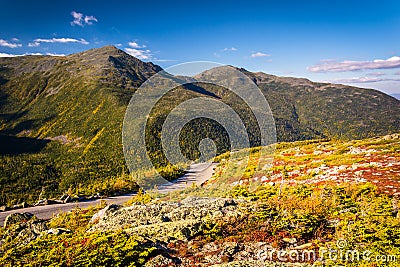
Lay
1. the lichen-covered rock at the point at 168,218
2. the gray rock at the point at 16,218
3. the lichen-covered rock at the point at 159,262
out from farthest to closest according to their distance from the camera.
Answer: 1. the gray rock at the point at 16,218
2. the lichen-covered rock at the point at 168,218
3. the lichen-covered rock at the point at 159,262

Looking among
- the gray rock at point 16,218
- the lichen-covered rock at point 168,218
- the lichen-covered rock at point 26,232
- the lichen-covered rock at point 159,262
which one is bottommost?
the gray rock at point 16,218

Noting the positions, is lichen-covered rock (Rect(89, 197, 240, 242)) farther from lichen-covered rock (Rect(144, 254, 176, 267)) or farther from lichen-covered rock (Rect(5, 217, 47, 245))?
lichen-covered rock (Rect(5, 217, 47, 245))

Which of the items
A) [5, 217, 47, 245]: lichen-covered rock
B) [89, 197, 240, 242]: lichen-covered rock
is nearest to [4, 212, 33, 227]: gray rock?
[5, 217, 47, 245]: lichen-covered rock

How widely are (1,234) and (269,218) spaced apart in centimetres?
1650

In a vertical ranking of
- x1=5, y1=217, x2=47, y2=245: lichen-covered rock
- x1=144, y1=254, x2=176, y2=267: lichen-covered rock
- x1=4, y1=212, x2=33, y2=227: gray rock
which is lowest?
x1=4, y1=212, x2=33, y2=227: gray rock

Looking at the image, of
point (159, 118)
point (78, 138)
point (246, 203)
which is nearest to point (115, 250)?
point (246, 203)

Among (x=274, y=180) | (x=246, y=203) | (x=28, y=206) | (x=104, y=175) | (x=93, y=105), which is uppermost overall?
(x=93, y=105)

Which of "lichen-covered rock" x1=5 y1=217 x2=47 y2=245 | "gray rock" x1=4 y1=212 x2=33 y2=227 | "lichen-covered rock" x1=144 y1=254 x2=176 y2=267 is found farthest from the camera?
"gray rock" x1=4 y1=212 x2=33 y2=227

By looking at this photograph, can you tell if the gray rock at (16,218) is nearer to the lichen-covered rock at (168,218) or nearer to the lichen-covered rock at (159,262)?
the lichen-covered rock at (168,218)

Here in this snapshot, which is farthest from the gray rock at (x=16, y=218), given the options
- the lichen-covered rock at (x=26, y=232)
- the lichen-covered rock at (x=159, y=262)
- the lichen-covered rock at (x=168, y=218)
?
the lichen-covered rock at (x=159, y=262)

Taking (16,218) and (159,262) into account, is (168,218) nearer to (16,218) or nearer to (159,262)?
(159,262)

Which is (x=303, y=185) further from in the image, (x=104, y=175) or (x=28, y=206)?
(x=104, y=175)

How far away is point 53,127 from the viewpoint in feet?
561

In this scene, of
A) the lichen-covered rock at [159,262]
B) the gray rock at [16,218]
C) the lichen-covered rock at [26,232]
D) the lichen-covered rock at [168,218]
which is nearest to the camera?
the lichen-covered rock at [159,262]
